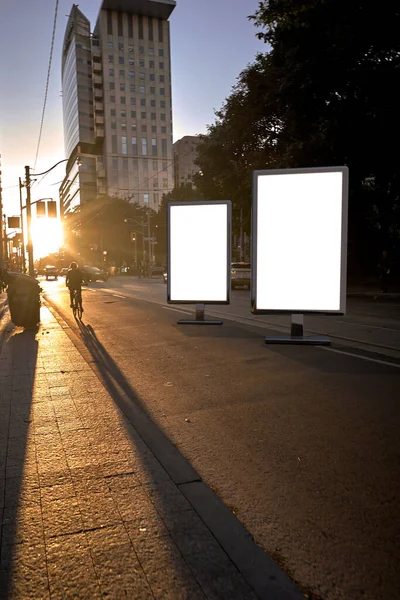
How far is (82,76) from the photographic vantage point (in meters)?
113

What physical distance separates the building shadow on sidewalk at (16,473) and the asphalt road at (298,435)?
125 centimetres

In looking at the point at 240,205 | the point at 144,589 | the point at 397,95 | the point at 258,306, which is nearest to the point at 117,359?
the point at 258,306

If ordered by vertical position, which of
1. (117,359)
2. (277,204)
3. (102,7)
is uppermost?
(102,7)

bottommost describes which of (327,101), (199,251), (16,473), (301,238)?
(16,473)

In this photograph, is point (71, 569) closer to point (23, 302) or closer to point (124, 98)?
point (23, 302)

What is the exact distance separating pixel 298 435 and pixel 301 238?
15.1 feet

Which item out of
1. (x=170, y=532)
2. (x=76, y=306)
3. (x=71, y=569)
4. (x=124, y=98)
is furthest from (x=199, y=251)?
(x=124, y=98)

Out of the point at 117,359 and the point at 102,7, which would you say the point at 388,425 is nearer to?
the point at 117,359

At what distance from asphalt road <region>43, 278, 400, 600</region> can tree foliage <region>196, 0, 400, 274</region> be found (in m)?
11.3

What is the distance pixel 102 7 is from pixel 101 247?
226ft

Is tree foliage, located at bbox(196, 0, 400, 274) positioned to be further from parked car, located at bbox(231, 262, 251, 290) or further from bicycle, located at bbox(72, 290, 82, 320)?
bicycle, located at bbox(72, 290, 82, 320)

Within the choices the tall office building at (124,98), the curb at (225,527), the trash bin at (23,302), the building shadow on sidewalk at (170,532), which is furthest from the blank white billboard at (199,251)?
the tall office building at (124,98)

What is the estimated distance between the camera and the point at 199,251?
10.1 meters

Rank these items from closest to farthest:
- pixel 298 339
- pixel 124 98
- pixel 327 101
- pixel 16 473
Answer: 1. pixel 16 473
2. pixel 298 339
3. pixel 327 101
4. pixel 124 98
